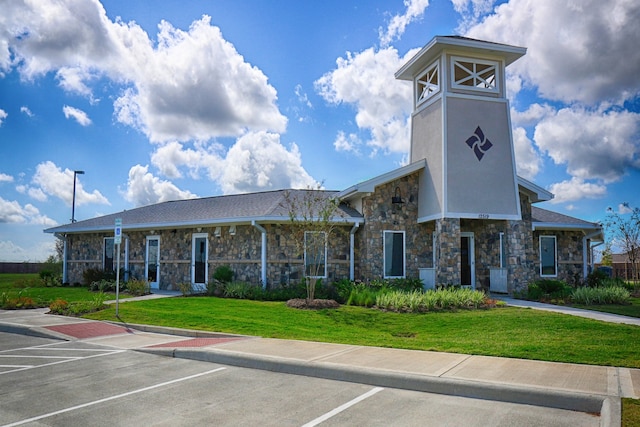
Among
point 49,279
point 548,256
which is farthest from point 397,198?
point 49,279

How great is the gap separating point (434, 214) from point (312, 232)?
4.61m

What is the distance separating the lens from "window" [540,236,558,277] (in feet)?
74.4

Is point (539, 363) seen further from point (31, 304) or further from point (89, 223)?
point (89, 223)

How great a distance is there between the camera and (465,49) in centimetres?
1886

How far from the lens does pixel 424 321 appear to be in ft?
42.1

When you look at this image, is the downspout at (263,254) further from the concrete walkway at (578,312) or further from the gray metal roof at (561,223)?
the gray metal roof at (561,223)

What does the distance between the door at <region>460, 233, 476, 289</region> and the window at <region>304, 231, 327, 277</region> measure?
5572 mm

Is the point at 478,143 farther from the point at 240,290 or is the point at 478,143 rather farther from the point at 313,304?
the point at 240,290

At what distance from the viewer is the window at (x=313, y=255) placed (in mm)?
17734

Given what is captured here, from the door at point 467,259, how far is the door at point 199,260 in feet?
33.7

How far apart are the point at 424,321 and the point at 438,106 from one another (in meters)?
9.30

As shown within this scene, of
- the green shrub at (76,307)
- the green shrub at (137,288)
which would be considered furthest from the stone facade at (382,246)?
the green shrub at (76,307)

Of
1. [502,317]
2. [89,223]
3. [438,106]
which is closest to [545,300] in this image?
[502,317]

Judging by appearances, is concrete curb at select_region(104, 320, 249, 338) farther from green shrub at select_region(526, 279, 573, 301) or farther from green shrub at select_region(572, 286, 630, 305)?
green shrub at select_region(572, 286, 630, 305)
